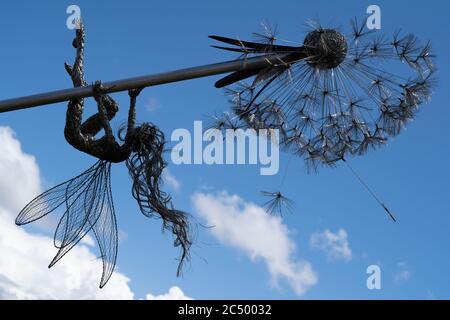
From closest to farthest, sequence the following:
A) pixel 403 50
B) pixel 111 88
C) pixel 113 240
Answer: pixel 111 88
pixel 113 240
pixel 403 50

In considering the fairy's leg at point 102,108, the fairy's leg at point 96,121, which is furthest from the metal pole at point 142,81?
the fairy's leg at point 96,121

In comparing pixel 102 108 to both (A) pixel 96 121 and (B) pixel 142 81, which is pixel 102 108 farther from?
(B) pixel 142 81

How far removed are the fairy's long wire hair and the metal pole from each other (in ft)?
2.44

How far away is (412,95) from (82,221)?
558 centimetres

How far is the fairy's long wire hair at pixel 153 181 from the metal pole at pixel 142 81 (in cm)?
74

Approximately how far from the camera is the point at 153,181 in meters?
9.80

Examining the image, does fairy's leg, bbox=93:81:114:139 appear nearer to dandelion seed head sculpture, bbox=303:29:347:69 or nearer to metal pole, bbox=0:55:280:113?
metal pole, bbox=0:55:280:113

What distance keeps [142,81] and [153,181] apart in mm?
1466

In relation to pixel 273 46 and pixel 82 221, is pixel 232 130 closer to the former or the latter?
pixel 273 46

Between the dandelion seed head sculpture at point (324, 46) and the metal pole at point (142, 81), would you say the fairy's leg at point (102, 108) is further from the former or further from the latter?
the dandelion seed head sculpture at point (324, 46)

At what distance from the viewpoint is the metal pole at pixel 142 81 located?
923 cm

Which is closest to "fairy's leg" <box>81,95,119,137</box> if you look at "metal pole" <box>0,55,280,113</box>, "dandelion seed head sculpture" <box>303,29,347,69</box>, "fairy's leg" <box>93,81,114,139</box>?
"fairy's leg" <box>93,81,114,139</box>
